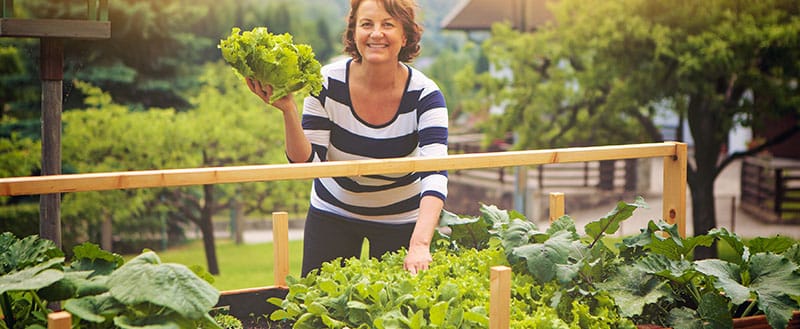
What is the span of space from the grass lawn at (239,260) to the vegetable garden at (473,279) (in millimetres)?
9832

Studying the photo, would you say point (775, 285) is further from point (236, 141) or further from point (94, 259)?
point (236, 141)

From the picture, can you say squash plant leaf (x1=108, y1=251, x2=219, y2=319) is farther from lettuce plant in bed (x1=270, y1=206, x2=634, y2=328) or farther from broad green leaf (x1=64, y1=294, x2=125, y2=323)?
lettuce plant in bed (x1=270, y1=206, x2=634, y2=328)

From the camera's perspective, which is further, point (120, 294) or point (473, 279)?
point (473, 279)

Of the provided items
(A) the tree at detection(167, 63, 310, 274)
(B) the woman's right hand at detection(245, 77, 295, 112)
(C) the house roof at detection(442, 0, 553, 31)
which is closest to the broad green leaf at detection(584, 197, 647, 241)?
(B) the woman's right hand at detection(245, 77, 295, 112)

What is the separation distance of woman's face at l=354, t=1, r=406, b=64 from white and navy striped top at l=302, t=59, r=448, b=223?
171 mm

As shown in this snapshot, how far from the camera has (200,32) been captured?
2064 centimetres

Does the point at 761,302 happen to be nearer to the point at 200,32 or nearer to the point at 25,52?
the point at 25,52

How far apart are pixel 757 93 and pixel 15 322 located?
409 inches

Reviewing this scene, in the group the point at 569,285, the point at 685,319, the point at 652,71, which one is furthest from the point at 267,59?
the point at 652,71

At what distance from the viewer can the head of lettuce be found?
9.31ft

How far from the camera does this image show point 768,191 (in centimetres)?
1636

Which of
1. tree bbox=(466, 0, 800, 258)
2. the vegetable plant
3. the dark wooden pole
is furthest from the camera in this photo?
tree bbox=(466, 0, 800, 258)

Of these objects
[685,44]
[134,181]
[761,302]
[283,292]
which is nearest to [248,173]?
[134,181]

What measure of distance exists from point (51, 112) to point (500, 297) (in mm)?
3193
